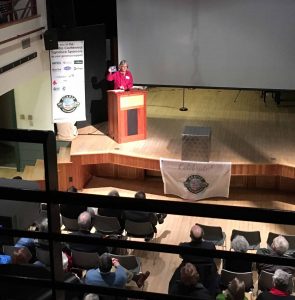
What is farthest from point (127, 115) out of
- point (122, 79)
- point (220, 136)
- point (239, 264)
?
point (239, 264)

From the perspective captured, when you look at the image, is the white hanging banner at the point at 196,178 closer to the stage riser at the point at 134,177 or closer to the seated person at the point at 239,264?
the stage riser at the point at 134,177

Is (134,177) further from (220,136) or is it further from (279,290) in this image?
(279,290)

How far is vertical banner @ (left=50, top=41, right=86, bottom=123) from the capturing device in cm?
924

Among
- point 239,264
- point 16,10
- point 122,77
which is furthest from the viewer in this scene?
point 122,77

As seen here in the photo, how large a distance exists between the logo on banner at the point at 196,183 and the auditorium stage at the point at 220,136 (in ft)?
1.45

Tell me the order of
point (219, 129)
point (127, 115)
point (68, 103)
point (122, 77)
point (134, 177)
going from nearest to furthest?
point (122, 77) < point (127, 115) < point (68, 103) < point (134, 177) < point (219, 129)

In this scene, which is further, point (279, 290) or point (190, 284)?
point (279, 290)

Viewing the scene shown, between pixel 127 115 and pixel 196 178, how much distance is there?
5.66 feet

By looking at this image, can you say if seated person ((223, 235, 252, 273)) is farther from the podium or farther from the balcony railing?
the balcony railing

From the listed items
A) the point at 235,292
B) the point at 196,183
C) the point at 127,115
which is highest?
the point at 127,115

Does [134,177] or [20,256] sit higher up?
[20,256]

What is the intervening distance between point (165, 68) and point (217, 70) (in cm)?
103

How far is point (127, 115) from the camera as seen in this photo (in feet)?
30.2

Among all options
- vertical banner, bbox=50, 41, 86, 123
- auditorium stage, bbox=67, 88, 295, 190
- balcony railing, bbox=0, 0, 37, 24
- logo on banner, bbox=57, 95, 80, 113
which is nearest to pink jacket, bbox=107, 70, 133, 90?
vertical banner, bbox=50, 41, 86, 123
